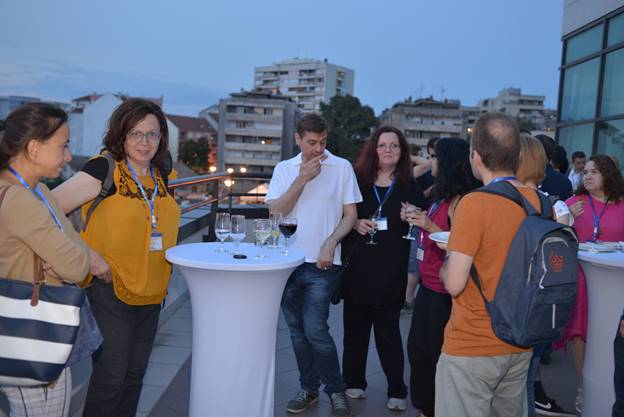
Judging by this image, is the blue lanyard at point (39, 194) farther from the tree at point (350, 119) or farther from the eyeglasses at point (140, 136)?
the tree at point (350, 119)

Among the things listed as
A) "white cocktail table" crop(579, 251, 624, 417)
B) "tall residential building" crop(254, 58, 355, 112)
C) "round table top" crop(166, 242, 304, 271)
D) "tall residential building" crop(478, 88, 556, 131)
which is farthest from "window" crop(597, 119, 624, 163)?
"tall residential building" crop(254, 58, 355, 112)

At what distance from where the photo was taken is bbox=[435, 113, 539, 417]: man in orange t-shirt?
1.81 m

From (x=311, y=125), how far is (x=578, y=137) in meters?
9.56

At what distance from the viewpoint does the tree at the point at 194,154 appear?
74312 mm

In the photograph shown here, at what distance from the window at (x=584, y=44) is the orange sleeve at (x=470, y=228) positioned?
9.84 m

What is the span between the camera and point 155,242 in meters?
2.28

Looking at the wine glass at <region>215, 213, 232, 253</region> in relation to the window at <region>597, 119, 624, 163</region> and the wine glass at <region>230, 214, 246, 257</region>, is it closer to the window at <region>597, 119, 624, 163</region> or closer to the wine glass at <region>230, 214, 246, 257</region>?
the wine glass at <region>230, 214, 246, 257</region>

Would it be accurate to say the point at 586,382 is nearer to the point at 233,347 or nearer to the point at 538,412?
the point at 538,412

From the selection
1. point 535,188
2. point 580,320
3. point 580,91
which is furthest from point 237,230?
point 580,91

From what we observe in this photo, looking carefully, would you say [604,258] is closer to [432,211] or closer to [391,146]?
[432,211]

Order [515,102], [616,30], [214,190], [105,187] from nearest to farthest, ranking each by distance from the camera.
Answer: [105,187] → [214,190] → [616,30] → [515,102]

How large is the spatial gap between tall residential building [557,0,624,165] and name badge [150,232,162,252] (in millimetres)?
9030

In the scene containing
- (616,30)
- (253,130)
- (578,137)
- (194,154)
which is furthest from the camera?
(194,154)

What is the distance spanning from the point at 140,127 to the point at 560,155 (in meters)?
4.98
